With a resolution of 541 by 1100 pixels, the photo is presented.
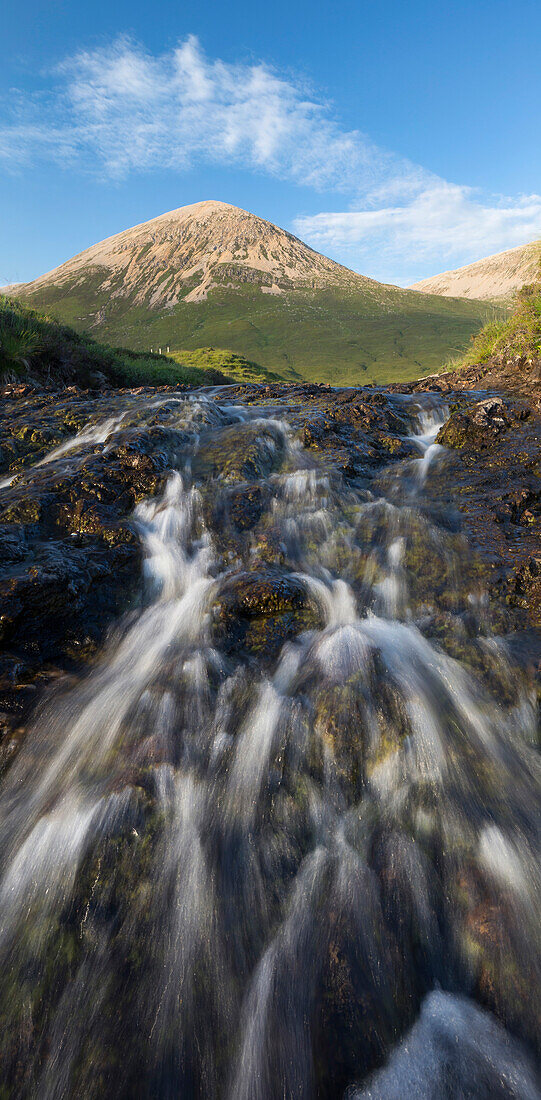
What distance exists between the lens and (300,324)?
132125 mm

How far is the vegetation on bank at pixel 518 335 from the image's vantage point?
478 inches

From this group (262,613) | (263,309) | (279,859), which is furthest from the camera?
(263,309)

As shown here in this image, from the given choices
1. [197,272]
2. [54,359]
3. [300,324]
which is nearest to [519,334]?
[54,359]

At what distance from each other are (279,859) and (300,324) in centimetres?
14410

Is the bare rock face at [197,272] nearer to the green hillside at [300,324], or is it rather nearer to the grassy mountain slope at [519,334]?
the green hillside at [300,324]

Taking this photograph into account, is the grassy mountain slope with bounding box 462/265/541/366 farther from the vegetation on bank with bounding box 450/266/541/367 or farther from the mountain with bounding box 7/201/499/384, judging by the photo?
the mountain with bounding box 7/201/499/384

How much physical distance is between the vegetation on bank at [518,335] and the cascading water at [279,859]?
9.86 meters

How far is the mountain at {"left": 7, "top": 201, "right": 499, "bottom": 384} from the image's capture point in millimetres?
106125

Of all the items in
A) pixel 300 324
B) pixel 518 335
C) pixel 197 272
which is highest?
pixel 197 272

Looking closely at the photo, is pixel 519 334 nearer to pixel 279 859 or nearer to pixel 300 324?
Result: pixel 279 859

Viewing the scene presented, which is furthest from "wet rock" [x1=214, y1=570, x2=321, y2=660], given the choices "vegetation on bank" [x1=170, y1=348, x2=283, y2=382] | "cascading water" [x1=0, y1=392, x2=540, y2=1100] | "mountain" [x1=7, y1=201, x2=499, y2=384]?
"mountain" [x1=7, y1=201, x2=499, y2=384]

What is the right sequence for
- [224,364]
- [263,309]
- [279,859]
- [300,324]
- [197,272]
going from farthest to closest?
[197,272]
[263,309]
[300,324]
[224,364]
[279,859]

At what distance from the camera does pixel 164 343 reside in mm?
119750

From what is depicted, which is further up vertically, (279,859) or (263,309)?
(263,309)
